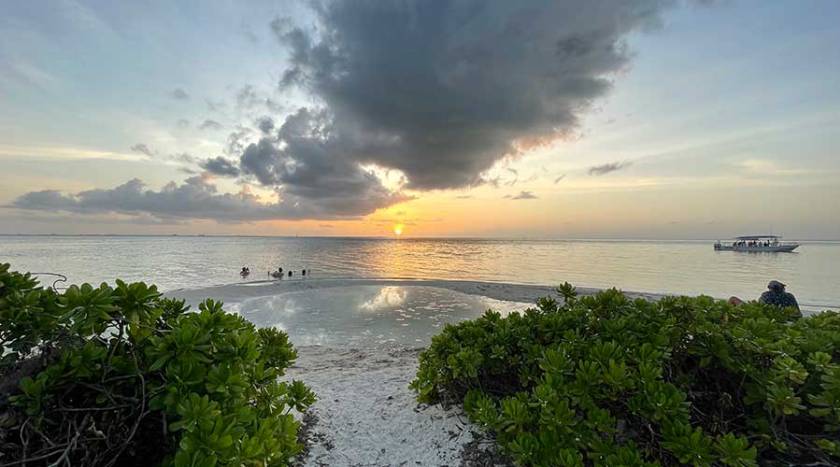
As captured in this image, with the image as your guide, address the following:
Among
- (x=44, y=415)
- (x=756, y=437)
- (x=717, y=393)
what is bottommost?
(x=756, y=437)

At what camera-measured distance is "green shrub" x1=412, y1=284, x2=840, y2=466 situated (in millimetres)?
2654

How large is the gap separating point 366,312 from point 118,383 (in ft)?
41.3

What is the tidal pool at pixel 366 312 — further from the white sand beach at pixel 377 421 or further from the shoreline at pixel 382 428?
the shoreline at pixel 382 428

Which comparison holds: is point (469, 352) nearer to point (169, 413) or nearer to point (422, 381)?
point (422, 381)

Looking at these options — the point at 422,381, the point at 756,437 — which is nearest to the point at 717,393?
the point at 756,437

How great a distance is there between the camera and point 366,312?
14.3 metres

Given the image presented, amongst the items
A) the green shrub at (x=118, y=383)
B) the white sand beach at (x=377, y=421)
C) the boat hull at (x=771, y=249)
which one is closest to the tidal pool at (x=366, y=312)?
the white sand beach at (x=377, y=421)

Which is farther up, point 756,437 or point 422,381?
point 756,437

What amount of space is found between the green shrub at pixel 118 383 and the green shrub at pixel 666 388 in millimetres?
2304

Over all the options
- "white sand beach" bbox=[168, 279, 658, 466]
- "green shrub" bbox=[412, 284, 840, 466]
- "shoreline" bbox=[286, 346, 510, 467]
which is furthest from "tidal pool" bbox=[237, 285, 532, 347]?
"green shrub" bbox=[412, 284, 840, 466]

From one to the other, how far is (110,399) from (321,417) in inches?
124

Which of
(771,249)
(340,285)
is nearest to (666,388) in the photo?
(340,285)

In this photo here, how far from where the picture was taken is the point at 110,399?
6.21 ft

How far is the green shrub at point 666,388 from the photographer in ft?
8.71
